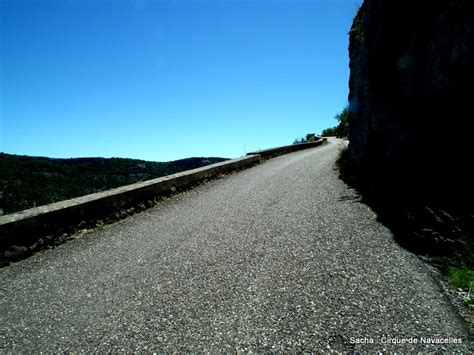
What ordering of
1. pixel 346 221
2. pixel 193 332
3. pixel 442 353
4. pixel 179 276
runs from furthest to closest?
pixel 346 221
pixel 179 276
pixel 193 332
pixel 442 353

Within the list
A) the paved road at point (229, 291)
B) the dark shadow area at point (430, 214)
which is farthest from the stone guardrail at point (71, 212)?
the dark shadow area at point (430, 214)

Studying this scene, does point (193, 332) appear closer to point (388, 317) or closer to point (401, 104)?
point (388, 317)

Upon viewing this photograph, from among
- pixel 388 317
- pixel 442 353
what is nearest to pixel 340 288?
pixel 388 317

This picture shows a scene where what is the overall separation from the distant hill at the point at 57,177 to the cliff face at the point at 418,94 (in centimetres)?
708

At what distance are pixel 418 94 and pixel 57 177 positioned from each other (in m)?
11.7

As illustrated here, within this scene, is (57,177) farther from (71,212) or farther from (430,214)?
(430,214)

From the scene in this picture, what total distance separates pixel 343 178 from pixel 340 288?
5.71 meters

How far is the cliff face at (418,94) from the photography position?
405cm

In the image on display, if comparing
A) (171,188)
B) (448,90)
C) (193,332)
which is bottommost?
(193,332)

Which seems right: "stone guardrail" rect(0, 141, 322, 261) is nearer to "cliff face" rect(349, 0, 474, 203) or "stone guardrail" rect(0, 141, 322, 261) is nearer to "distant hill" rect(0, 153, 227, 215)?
"distant hill" rect(0, 153, 227, 215)

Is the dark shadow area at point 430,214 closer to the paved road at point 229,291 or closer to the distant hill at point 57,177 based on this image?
the paved road at point 229,291

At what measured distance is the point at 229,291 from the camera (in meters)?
2.82

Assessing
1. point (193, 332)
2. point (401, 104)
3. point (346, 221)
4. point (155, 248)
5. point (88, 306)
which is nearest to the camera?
point (193, 332)

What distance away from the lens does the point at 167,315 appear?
8.18ft
